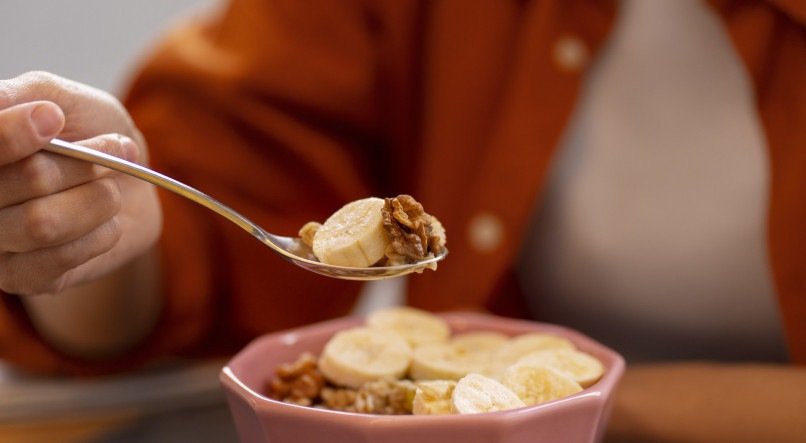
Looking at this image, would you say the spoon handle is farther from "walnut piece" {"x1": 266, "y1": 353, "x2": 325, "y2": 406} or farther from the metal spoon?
"walnut piece" {"x1": 266, "y1": 353, "x2": 325, "y2": 406}

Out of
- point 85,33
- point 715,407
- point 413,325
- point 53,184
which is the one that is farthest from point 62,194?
point 85,33

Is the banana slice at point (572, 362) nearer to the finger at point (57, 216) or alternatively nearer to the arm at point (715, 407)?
the arm at point (715, 407)

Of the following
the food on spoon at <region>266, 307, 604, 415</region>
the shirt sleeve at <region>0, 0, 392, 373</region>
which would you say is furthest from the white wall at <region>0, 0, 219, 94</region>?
the food on spoon at <region>266, 307, 604, 415</region>

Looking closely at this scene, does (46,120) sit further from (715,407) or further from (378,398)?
(715,407)

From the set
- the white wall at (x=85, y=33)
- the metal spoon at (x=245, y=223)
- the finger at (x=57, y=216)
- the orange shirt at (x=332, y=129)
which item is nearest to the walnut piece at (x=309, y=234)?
the metal spoon at (x=245, y=223)

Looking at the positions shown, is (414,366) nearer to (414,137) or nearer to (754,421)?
(754,421)

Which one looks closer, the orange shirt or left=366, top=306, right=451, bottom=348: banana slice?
left=366, top=306, right=451, bottom=348: banana slice

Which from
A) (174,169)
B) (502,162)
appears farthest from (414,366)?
(174,169)
